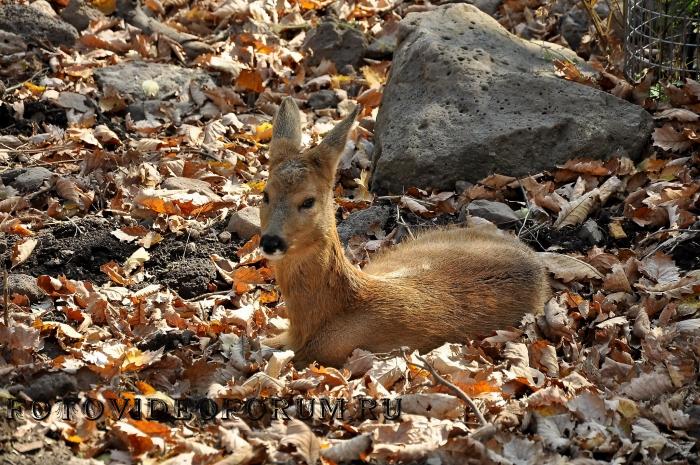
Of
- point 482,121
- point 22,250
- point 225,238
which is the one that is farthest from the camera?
point 482,121

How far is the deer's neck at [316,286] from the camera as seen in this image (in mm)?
5609

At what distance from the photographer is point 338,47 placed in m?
10.1

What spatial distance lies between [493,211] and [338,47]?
3.53 meters

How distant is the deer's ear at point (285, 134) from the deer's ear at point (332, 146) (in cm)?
17

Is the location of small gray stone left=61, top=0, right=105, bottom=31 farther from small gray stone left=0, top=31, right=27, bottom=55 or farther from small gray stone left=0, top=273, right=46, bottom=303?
small gray stone left=0, top=273, right=46, bottom=303

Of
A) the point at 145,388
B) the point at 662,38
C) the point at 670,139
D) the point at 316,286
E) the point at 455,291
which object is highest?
the point at 662,38

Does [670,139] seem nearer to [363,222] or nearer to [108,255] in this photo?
[363,222]

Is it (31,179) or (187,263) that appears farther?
(31,179)

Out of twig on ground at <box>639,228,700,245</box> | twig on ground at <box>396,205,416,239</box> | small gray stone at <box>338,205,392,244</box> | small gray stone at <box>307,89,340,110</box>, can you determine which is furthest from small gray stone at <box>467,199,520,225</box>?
small gray stone at <box>307,89,340,110</box>

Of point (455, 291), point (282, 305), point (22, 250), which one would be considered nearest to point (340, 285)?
point (455, 291)

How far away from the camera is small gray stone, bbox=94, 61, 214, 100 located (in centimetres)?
927

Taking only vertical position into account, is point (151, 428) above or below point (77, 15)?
below

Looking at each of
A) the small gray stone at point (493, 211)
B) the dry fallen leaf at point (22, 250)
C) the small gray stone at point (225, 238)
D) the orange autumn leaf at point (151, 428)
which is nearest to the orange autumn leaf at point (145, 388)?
the orange autumn leaf at point (151, 428)

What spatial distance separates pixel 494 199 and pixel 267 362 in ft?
8.73
